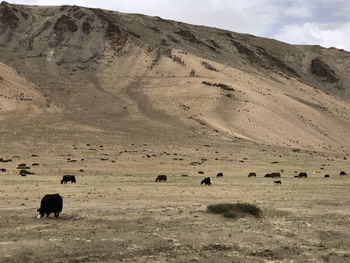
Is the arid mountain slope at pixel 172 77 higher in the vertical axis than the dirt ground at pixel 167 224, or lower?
higher

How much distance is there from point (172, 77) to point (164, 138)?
39.0 metres

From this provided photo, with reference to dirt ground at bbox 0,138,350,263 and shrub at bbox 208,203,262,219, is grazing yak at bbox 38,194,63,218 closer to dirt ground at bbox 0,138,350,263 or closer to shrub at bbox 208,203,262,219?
dirt ground at bbox 0,138,350,263

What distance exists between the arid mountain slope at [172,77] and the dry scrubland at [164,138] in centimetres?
53

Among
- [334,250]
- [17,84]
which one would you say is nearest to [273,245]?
[334,250]

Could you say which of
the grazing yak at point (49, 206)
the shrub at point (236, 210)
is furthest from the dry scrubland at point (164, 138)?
the shrub at point (236, 210)

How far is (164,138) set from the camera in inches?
3029

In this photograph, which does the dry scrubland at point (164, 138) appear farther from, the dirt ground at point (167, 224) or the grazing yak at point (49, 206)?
the grazing yak at point (49, 206)

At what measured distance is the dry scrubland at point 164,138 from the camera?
15438mm

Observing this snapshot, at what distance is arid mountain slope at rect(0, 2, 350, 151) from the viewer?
3553 inches

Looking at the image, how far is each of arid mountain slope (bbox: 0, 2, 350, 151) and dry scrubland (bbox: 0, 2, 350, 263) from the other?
53 centimetres

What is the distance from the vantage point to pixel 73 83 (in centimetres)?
10806

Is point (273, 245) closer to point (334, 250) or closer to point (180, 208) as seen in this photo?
point (334, 250)

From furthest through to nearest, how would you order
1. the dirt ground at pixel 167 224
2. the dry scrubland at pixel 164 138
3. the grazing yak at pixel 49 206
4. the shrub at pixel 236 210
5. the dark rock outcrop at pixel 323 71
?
1. the dark rock outcrop at pixel 323 71
2. the shrub at pixel 236 210
3. the grazing yak at pixel 49 206
4. the dry scrubland at pixel 164 138
5. the dirt ground at pixel 167 224

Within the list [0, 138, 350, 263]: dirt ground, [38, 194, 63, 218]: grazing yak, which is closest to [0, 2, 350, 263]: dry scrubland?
[0, 138, 350, 263]: dirt ground
